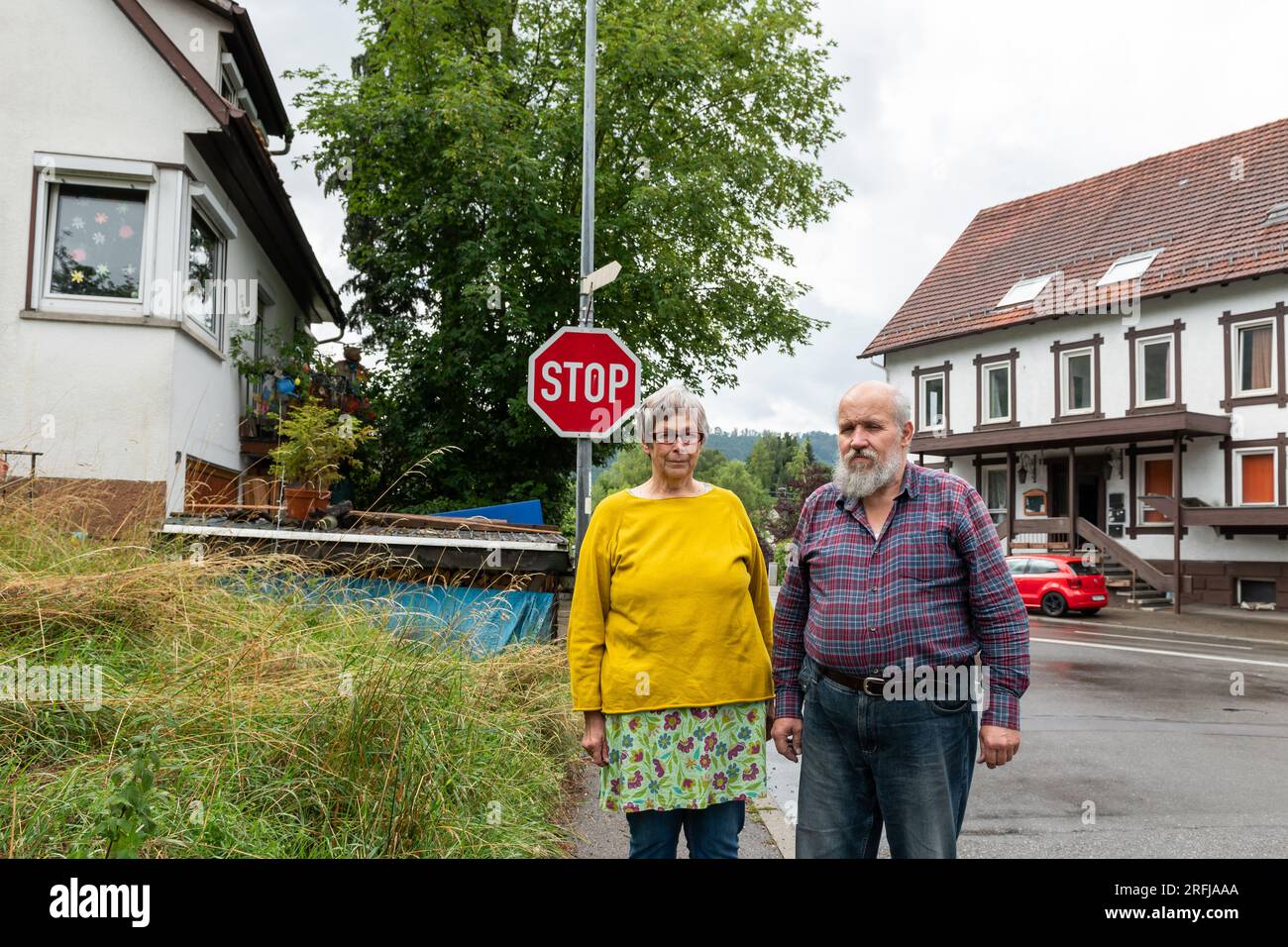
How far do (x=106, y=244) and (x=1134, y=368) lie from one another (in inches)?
946

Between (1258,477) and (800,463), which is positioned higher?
(800,463)

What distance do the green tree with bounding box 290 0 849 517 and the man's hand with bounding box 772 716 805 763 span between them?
14.7m

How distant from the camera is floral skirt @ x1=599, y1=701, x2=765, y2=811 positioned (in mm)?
3217

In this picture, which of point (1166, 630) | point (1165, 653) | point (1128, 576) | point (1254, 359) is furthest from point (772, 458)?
point (1165, 653)

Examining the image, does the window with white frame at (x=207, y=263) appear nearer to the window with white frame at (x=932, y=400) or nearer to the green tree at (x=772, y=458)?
the window with white frame at (x=932, y=400)

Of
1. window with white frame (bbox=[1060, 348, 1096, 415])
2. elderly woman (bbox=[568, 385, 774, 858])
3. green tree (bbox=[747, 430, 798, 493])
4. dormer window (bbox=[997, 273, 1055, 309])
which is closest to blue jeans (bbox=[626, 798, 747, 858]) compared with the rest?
elderly woman (bbox=[568, 385, 774, 858])

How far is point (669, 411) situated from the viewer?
3348mm

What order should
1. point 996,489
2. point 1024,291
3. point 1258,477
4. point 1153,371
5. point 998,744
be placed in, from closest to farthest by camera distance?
1. point 998,744
2. point 1258,477
3. point 1153,371
4. point 1024,291
5. point 996,489

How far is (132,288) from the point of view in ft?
34.3

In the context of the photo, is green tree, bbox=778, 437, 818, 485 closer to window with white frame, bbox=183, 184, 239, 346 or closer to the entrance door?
the entrance door

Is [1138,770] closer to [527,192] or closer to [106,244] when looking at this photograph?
[106,244]

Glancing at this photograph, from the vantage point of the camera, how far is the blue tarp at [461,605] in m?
5.95
